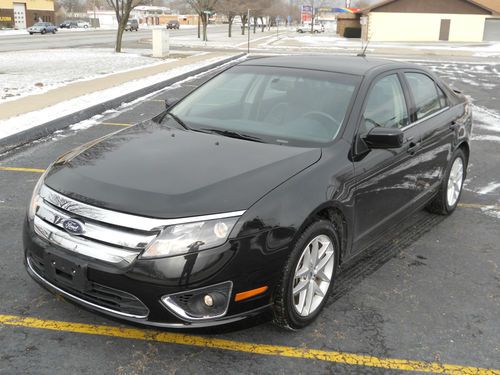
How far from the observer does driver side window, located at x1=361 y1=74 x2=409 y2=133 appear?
3.81 m

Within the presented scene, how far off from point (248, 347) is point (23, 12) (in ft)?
266

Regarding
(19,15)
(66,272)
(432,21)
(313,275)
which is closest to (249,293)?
(313,275)

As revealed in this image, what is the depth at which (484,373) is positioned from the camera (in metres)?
2.86

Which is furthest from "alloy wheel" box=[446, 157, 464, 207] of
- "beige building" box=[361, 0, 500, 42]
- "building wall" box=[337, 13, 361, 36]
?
"building wall" box=[337, 13, 361, 36]

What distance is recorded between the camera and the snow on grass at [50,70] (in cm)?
1323

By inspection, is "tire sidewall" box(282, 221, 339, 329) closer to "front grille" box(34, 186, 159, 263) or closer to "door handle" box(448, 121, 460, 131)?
"front grille" box(34, 186, 159, 263)

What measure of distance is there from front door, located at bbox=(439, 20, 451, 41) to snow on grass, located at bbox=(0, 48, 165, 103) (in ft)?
125

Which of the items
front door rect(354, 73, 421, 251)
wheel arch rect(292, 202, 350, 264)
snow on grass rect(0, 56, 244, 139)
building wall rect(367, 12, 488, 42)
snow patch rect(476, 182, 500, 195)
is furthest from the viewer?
building wall rect(367, 12, 488, 42)

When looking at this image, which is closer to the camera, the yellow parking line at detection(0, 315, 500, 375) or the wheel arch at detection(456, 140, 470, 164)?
the yellow parking line at detection(0, 315, 500, 375)

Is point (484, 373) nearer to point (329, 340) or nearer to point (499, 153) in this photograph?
point (329, 340)

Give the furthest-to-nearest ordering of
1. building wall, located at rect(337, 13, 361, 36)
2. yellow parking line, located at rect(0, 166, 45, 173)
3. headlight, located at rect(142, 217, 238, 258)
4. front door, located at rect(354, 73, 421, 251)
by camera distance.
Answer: building wall, located at rect(337, 13, 361, 36), yellow parking line, located at rect(0, 166, 45, 173), front door, located at rect(354, 73, 421, 251), headlight, located at rect(142, 217, 238, 258)

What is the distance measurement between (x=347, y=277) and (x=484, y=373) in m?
1.23

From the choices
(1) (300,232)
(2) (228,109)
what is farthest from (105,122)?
(1) (300,232)

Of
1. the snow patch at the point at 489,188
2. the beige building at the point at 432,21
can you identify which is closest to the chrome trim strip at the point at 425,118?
the snow patch at the point at 489,188
